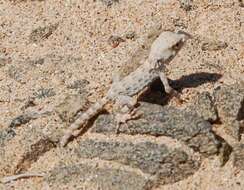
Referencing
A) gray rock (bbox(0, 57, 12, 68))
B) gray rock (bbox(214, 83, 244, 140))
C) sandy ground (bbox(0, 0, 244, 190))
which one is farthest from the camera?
gray rock (bbox(0, 57, 12, 68))

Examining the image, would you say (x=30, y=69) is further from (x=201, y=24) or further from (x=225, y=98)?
(x=225, y=98)

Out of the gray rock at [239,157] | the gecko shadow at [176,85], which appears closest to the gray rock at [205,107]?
the gecko shadow at [176,85]

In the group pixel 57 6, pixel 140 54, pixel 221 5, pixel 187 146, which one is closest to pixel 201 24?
pixel 221 5

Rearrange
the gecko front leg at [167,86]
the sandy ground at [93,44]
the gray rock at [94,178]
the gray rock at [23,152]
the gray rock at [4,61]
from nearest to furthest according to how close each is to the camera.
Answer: the gray rock at [94,178]
the gray rock at [23,152]
the gecko front leg at [167,86]
the sandy ground at [93,44]
the gray rock at [4,61]

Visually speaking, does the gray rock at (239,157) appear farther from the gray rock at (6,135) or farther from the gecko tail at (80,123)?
the gray rock at (6,135)

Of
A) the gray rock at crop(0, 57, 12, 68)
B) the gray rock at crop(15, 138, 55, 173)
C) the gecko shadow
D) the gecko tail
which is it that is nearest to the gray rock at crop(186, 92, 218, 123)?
the gecko shadow

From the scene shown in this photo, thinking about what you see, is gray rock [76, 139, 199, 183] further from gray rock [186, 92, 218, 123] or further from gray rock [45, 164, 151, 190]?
gray rock [186, 92, 218, 123]
